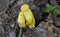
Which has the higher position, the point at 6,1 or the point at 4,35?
the point at 6,1

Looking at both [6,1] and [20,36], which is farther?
[6,1]

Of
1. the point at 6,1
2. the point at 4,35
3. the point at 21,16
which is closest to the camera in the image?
the point at 21,16

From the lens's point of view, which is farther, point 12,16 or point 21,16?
point 12,16

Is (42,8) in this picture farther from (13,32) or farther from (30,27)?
(13,32)

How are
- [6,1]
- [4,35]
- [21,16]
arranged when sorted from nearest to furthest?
[21,16] < [4,35] < [6,1]

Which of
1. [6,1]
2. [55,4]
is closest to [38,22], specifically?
[55,4]

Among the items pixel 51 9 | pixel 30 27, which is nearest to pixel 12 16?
pixel 30 27

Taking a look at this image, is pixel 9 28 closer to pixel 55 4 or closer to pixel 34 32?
pixel 34 32

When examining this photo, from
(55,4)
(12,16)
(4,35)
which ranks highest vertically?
(55,4)

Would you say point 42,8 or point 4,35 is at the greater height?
point 42,8
